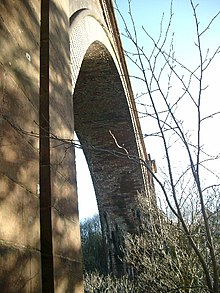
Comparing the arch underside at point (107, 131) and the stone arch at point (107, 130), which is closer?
the stone arch at point (107, 130)

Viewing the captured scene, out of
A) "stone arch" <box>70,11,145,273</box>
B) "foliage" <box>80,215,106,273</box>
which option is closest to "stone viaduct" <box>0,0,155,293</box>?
"stone arch" <box>70,11,145,273</box>

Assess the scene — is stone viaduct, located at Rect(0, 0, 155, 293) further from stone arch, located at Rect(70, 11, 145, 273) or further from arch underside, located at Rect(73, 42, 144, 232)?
arch underside, located at Rect(73, 42, 144, 232)

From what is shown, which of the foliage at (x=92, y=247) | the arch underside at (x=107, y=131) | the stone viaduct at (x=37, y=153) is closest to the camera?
the stone viaduct at (x=37, y=153)

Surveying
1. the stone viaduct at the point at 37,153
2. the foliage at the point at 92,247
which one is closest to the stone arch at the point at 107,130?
the stone viaduct at the point at 37,153

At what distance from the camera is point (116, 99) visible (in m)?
6.92

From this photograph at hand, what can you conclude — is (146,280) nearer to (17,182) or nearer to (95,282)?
(95,282)

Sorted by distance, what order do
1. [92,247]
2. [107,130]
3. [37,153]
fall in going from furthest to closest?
[92,247]
[107,130]
[37,153]

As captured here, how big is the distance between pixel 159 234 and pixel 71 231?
248 inches

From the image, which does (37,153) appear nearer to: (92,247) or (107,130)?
(107,130)

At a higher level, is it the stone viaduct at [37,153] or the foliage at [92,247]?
the foliage at [92,247]

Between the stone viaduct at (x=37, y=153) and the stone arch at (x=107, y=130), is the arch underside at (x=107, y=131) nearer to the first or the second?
the stone arch at (x=107, y=130)

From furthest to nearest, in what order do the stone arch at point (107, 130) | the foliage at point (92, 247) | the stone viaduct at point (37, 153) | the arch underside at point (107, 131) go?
the foliage at point (92, 247) < the arch underside at point (107, 131) < the stone arch at point (107, 130) < the stone viaduct at point (37, 153)

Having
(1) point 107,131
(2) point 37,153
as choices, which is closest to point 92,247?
(1) point 107,131

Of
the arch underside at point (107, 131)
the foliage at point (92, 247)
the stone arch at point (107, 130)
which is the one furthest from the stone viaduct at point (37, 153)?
the foliage at point (92, 247)
